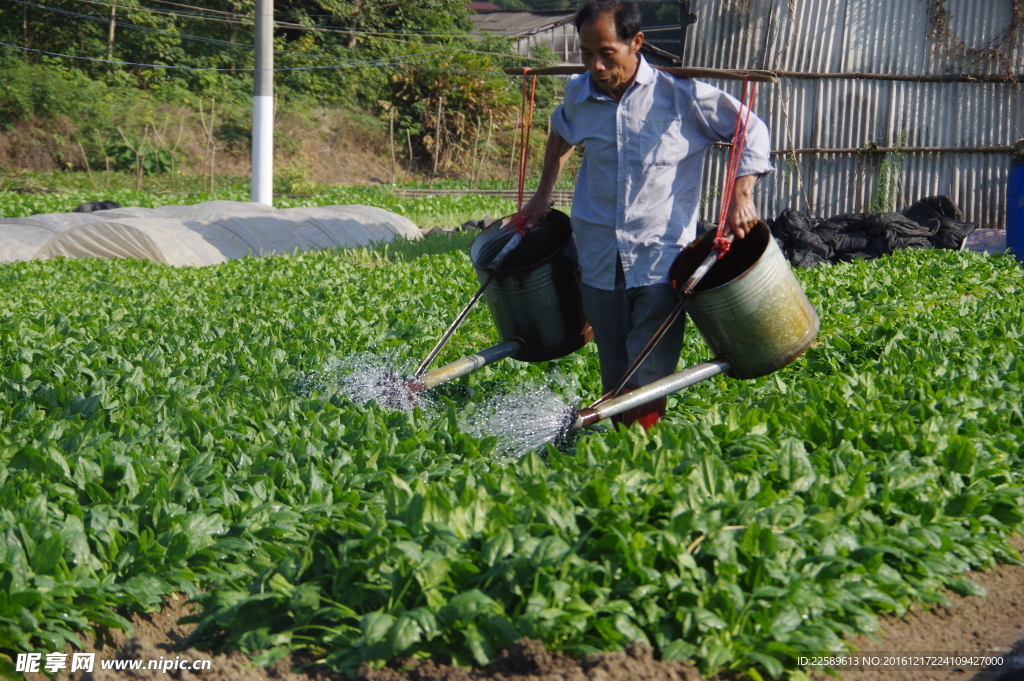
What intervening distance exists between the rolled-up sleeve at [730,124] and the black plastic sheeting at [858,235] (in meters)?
6.98

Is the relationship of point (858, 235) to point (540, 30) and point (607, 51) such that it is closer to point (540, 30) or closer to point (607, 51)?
point (607, 51)

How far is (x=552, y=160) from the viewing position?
14.0ft

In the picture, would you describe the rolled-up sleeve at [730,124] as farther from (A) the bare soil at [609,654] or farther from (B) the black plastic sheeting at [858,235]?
(B) the black plastic sheeting at [858,235]

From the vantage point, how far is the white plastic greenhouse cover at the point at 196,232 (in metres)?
10.7

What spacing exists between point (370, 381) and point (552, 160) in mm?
1341

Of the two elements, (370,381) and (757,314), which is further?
(370,381)

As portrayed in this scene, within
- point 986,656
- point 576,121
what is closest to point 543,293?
point 576,121

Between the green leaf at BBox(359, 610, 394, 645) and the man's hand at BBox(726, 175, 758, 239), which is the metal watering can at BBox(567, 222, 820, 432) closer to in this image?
the man's hand at BBox(726, 175, 758, 239)

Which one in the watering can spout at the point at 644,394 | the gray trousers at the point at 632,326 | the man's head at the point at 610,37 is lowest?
the watering can spout at the point at 644,394

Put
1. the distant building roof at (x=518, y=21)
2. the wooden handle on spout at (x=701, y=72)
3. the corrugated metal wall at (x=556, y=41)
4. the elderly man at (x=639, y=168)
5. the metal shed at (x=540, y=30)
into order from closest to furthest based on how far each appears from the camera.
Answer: the wooden handle on spout at (x=701, y=72) < the elderly man at (x=639, y=168) < the metal shed at (x=540, y=30) < the corrugated metal wall at (x=556, y=41) < the distant building roof at (x=518, y=21)

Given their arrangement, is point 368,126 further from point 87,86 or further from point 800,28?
point 800,28

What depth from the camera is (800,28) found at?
41.5 feet

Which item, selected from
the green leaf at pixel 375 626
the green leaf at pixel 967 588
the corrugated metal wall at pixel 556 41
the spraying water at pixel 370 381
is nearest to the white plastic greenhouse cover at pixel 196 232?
the spraying water at pixel 370 381

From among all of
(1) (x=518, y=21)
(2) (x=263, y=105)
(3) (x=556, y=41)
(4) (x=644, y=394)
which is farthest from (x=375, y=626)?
(1) (x=518, y=21)
